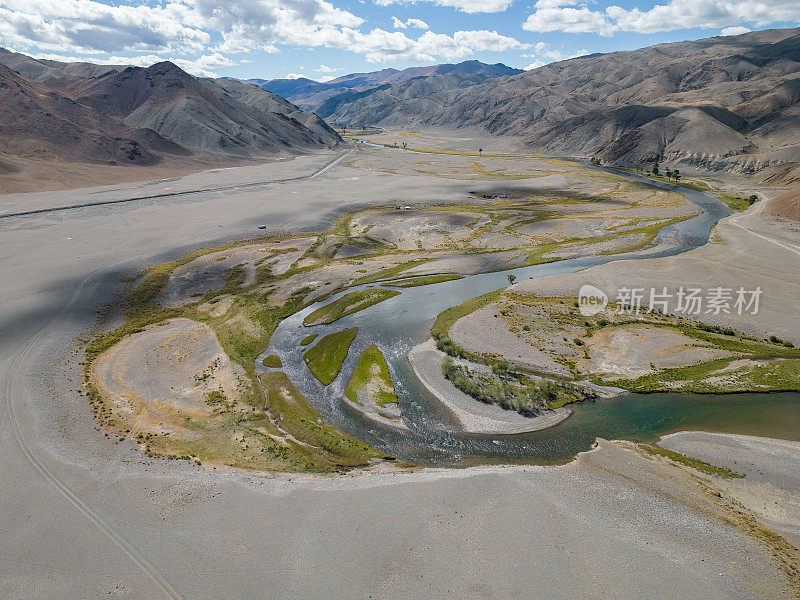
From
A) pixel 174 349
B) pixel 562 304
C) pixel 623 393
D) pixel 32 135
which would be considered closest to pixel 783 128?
pixel 562 304

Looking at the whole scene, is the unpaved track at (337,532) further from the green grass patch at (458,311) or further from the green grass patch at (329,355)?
the green grass patch at (458,311)

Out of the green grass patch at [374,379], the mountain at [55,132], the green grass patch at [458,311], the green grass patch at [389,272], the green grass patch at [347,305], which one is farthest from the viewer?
the mountain at [55,132]

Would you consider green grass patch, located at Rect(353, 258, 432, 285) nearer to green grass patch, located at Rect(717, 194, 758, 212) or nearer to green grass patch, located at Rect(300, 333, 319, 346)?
Answer: green grass patch, located at Rect(300, 333, 319, 346)

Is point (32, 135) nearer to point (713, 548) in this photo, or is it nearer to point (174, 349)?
point (174, 349)

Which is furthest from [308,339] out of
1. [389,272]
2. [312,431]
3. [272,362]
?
[389,272]

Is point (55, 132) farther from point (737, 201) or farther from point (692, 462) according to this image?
point (737, 201)

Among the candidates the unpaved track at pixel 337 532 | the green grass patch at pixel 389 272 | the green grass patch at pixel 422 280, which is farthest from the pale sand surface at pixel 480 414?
the green grass patch at pixel 389 272
